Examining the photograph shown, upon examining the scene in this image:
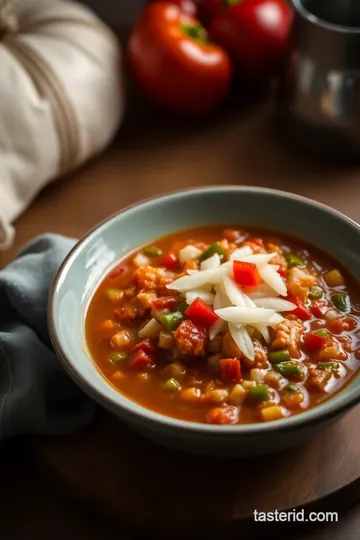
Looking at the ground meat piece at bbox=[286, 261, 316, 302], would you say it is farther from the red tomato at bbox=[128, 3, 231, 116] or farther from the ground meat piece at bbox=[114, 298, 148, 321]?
the red tomato at bbox=[128, 3, 231, 116]

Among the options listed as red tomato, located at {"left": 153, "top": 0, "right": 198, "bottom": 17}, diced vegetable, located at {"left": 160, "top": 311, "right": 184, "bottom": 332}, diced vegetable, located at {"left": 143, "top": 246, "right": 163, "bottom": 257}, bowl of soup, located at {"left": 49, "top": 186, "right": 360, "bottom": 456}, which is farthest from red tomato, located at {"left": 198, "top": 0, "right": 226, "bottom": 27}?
diced vegetable, located at {"left": 160, "top": 311, "right": 184, "bottom": 332}

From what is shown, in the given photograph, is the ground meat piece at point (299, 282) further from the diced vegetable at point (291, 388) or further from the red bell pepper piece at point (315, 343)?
the diced vegetable at point (291, 388)

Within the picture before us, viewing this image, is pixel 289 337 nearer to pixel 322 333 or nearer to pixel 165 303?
pixel 322 333

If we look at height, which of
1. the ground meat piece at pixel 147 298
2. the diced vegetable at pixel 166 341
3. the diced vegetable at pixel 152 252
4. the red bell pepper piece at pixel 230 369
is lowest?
the diced vegetable at pixel 152 252

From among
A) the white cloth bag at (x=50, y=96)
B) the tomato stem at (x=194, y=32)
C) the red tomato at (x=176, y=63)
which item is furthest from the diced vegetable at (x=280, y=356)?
the tomato stem at (x=194, y=32)

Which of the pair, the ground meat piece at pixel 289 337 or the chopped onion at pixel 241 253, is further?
the chopped onion at pixel 241 253

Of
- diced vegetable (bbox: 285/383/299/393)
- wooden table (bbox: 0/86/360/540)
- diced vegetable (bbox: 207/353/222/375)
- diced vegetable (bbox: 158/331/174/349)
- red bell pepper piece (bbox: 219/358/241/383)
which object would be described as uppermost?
diced vegetable (bbox: 285/383/299/393)
